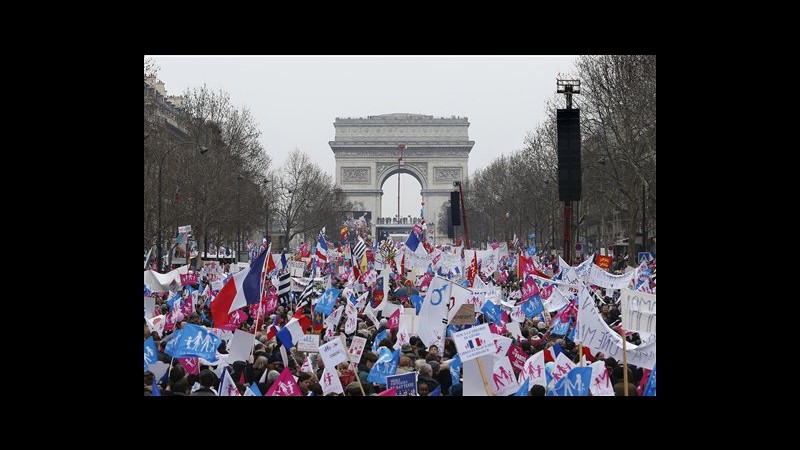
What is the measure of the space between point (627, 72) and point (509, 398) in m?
29.9

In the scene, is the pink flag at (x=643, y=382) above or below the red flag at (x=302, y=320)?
below

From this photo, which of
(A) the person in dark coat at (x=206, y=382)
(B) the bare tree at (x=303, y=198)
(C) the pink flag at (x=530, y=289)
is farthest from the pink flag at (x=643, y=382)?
(B) the bare tree at (x=303, y=198)

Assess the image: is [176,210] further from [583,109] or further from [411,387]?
[411,387]

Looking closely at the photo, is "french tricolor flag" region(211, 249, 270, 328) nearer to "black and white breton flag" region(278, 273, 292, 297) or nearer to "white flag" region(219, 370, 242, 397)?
"white flag" region(219, 370, 242, 397)

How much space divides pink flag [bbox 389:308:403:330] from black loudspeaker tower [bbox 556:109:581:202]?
8415 mm

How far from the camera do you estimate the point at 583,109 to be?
41.5 metres

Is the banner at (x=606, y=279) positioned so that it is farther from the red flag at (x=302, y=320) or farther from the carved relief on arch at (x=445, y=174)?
the carved relief on arch at (x=445, y=174)

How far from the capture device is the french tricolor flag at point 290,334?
10328 millimetres

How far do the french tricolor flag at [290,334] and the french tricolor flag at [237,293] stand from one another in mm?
507

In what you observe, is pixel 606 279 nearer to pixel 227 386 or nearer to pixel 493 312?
pixel 493 312

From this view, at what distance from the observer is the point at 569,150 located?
21.0m

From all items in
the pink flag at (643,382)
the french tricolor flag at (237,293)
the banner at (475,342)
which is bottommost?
the pink flag at (643,382)
